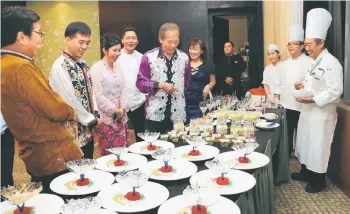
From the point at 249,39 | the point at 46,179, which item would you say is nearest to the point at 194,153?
the point at 46,179

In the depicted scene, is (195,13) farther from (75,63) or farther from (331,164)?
(75,63)

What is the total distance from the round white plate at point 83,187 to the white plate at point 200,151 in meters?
0.43

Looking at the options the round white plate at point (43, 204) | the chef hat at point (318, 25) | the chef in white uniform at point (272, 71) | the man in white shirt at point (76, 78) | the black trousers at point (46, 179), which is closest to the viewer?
the round white plate at point (43, 204)

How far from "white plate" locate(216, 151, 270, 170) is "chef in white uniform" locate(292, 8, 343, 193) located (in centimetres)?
119

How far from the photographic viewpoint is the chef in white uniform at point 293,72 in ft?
11.5

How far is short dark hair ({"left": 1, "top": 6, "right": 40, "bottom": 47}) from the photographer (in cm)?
156

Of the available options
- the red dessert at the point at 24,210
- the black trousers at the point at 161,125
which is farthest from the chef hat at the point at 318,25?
the red dessert at the point at 24,210

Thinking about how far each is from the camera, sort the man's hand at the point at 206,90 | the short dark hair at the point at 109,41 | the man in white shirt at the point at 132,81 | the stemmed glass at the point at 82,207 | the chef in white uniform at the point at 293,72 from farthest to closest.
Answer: the man in white shirt at the point at 132,81 < the chef in white uniform at the point at 293,72 < the man's hand at the point at 206,90 < the short dark hair at the point at 109,41 < the stemmed glass at the point at 82,207

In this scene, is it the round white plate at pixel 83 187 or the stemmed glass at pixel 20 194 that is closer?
the stemmed glass at pixel 20 194

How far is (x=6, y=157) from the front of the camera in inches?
75.9

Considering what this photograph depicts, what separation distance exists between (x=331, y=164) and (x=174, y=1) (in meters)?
3.51

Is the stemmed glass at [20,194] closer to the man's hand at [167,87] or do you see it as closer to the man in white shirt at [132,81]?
the man's hand at [167,87]

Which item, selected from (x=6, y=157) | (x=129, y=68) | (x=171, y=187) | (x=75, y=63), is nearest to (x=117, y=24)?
(x=129, y=68)

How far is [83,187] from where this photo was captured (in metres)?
1.42
